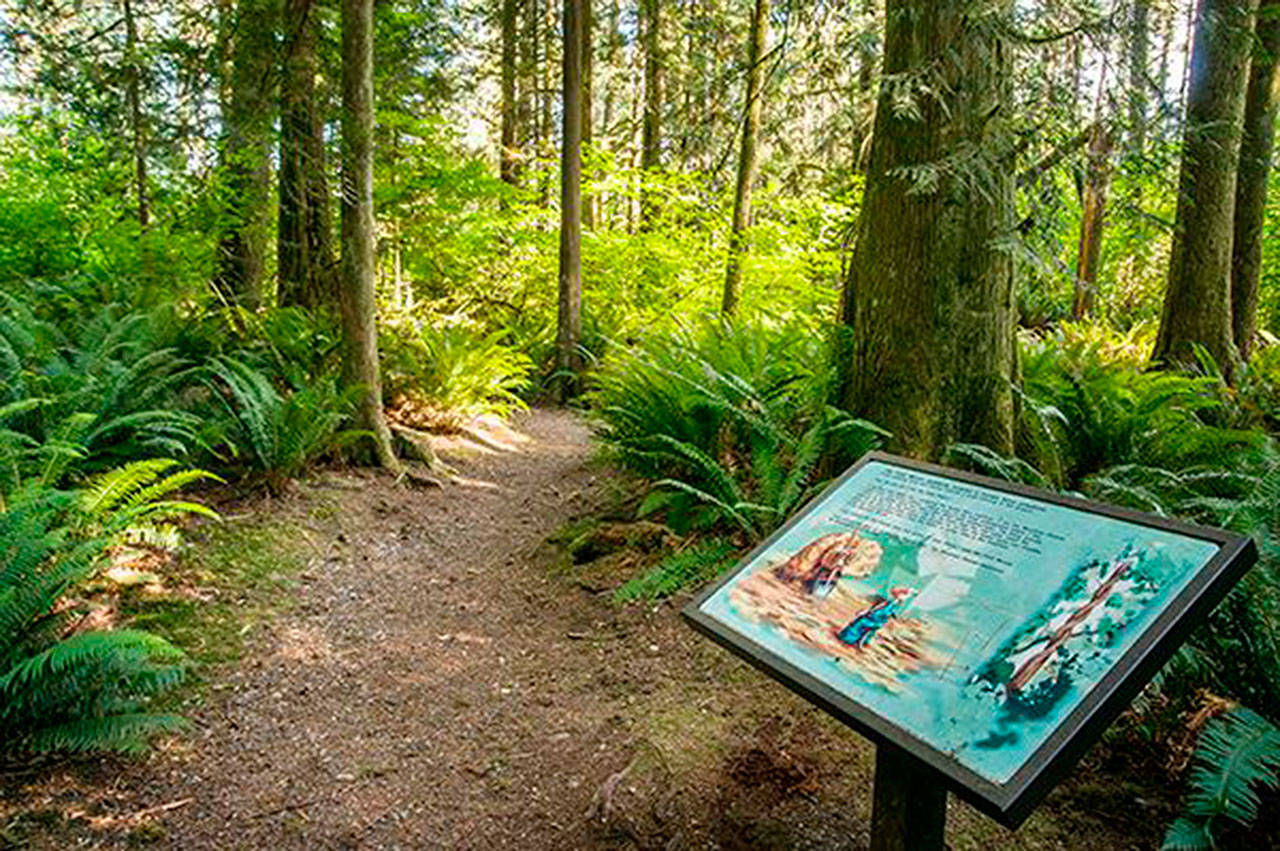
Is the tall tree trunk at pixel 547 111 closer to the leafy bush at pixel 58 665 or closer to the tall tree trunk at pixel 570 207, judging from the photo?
the tall tree trunk at pixel 570 207

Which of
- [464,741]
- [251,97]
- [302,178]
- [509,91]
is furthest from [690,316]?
[464,741]

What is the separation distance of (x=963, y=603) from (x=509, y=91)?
1368 cm

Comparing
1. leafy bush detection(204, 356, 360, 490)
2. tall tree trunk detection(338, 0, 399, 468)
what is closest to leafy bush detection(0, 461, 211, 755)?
leafy bush detection(204, 356, 360, 490)

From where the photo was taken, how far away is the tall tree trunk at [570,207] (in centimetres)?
936

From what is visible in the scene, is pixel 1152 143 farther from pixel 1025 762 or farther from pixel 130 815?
pixel 130 815

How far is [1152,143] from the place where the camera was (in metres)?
3.88

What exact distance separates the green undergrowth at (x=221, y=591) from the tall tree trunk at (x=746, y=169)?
6576 millimetres

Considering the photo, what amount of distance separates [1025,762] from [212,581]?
3903 mm

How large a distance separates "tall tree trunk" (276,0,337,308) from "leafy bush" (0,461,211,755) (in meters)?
3.49

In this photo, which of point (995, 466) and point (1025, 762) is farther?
point (995, 466)

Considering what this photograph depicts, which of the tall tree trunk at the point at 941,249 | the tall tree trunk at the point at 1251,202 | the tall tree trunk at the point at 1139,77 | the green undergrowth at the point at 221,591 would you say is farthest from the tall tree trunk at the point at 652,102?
the green undergrowth at the point at 221,591

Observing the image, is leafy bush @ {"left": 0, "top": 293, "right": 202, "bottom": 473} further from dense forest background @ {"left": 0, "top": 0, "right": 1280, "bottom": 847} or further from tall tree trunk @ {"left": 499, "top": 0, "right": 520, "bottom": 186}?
tall tree trunk @ {"left": 499, "top": 0, "right": 520, "bottom": 186}

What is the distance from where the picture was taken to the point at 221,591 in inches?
156

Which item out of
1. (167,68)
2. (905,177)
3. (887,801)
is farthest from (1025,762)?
(167,68)
